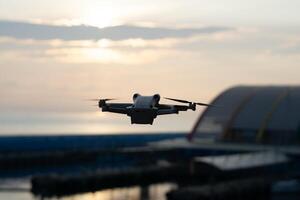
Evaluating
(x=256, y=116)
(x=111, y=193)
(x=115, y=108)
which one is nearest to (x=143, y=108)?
(x=115, y=108)

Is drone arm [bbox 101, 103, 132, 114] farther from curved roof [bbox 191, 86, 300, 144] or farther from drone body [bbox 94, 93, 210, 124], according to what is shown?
curved roof [bbox 191, 86, 300, 144]

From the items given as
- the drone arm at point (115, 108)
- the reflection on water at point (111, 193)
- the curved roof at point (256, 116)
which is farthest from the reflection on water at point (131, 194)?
the drone arm at point (115, 108)

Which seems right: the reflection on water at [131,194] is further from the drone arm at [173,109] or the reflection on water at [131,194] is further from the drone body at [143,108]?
the drone arm at [173,109]

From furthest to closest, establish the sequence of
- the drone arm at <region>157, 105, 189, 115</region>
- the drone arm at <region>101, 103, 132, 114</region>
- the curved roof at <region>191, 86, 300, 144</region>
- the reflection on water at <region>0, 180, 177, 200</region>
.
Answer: the drone arm at <region>157, 105, 189, 115</region> → the drone arm at <region>101, 103, 132, 114</region> → the curved roof at <region>191, 86, 300, 144</region> → the reflection on water at <region>0, 180, 177, 200</region>

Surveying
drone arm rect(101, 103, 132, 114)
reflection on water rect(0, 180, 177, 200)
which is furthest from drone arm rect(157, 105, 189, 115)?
reflection on water rect(0, 180, 177, 200)

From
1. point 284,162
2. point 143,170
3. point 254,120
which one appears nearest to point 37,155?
point 143,170

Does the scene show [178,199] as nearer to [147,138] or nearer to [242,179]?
[242,179]

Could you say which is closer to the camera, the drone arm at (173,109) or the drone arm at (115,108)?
the drone arm at (115,108)
